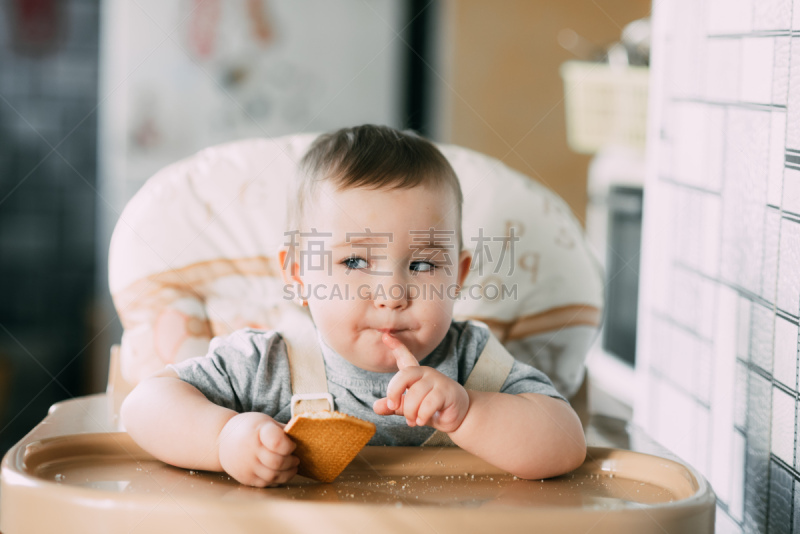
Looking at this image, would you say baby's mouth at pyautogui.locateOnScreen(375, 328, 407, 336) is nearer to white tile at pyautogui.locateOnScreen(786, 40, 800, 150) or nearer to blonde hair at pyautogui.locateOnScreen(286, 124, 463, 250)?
blonde hair at pyautogui.locateOnScreen(286, 124, 463, 250)

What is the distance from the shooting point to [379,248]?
26.8 inches

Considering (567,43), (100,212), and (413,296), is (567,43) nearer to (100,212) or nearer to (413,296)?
(100,212)

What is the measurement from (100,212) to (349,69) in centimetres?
82

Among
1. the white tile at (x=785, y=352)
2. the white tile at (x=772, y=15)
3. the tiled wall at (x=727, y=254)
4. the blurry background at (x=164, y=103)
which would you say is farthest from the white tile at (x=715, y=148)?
the blurry background at (x=164, y=103)

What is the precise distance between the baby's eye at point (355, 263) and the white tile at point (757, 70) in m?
0.43

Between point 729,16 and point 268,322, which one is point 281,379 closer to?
point 268,322

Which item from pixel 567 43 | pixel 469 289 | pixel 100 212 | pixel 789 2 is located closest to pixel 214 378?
pixel 469 289

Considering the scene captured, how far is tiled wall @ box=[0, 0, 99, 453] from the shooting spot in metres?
2.23

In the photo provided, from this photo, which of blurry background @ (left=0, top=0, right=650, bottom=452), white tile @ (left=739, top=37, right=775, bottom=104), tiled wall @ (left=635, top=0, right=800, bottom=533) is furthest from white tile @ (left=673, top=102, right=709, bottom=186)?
blurry background @ (left=0, top=0, right=650, bottom=452)

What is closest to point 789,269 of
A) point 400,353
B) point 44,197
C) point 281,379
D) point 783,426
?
point 783,426

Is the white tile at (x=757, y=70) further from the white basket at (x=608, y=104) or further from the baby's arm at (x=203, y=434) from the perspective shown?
the white basket at (x=608, y=104)

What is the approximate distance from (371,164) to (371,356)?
0.56 ft

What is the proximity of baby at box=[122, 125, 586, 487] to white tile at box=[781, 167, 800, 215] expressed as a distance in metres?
0.27

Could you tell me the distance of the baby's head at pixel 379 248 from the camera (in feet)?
2.23
